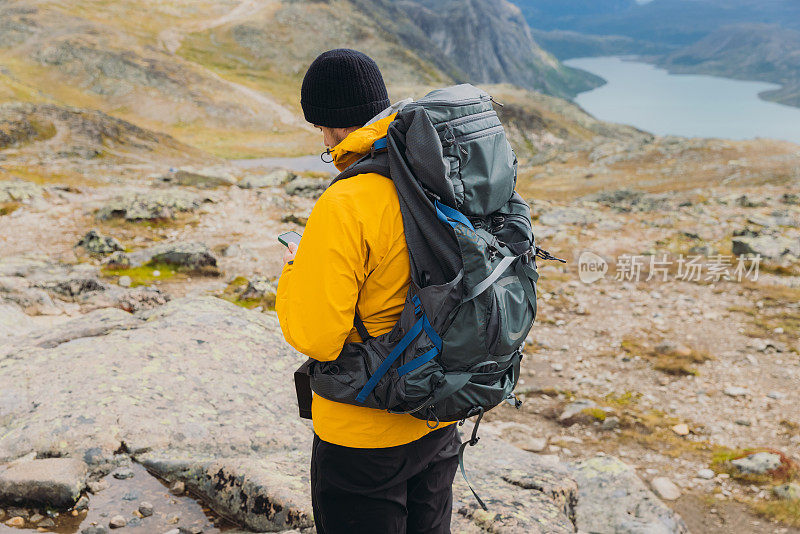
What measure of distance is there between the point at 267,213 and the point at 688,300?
17214mm

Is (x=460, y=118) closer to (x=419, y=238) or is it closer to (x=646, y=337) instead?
(x=419, y=238)

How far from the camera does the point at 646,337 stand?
1370 cm

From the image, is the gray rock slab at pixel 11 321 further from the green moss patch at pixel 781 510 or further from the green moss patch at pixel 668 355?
the green moss patch at pixel 668 355

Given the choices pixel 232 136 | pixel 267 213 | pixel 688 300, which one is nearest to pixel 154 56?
pixel 232 136

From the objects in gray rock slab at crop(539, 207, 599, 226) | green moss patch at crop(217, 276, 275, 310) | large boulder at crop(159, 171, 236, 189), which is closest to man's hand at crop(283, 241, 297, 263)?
green moss patch at crop(217, 276, 275, 310)

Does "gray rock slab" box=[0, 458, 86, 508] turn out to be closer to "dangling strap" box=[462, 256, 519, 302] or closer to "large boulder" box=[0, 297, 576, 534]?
"large boulder" box=[0, 297, 576, 534]

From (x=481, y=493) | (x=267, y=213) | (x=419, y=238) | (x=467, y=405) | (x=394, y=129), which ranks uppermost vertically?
(x=394, y=129)

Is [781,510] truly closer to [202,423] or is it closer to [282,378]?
[282,378]

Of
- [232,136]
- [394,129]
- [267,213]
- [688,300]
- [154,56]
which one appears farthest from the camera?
[154,56]

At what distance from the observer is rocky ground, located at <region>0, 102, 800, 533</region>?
4957 millimetres

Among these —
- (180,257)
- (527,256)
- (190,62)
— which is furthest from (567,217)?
(190,62)

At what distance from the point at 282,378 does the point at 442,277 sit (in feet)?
16.3

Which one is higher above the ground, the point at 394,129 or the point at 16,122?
the point at 394,129

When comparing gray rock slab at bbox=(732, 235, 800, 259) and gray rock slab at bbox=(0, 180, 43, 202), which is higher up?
gray rock slab at bbox=(0, 180, 43, 202)
